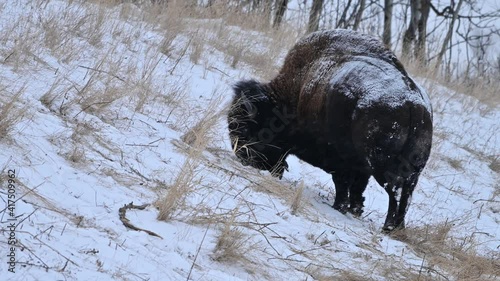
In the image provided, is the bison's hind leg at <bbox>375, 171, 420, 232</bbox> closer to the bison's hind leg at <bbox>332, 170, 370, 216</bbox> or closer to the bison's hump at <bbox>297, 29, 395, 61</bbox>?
the bison's hind leg at <bbox>332, 170, 370, 216</bbox>

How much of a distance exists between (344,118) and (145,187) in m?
2.10

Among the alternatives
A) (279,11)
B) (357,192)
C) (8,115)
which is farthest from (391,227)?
(279,11)

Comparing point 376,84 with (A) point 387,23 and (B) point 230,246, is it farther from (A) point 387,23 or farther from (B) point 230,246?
(A) point 387,23

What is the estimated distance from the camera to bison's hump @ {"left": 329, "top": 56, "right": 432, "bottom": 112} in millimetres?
5672

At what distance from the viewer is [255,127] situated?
285 inches

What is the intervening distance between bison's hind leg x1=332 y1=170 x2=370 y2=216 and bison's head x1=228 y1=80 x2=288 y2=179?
0.68m

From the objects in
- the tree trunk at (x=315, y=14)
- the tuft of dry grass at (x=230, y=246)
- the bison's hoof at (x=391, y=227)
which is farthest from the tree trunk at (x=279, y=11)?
the tuft of dry grass at (x=230, y=246)

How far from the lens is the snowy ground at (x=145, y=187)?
3615 millimetres

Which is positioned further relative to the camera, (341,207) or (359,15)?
(359,15)

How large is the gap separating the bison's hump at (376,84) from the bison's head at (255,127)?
1117 millimetres

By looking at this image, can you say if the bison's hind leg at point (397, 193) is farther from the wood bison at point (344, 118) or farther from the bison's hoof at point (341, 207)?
the bison's hoof at point (341, 207)

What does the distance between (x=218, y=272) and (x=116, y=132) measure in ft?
7.14

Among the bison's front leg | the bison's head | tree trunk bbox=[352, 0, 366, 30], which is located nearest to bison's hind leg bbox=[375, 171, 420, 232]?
the bison's front leg

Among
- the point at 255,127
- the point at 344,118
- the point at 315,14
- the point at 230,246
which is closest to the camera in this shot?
the point at 230,246
